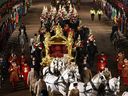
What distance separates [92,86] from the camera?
1900cm

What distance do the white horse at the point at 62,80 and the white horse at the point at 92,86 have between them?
804mm

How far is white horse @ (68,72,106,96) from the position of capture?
18.8 m

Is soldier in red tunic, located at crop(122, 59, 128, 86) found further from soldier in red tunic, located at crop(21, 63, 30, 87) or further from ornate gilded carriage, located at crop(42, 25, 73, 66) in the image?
soldier in red tunic, located at crop(21, 63, 30, 87)

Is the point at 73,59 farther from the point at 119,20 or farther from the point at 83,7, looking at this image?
the point at 83,7

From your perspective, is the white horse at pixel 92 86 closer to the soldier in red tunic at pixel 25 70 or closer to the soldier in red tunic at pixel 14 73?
the soldier in red tunic at pixel 14 73

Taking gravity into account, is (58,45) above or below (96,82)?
below

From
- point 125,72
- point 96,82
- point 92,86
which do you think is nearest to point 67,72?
point 92,86

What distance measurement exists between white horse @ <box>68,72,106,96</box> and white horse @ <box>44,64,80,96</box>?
804mm

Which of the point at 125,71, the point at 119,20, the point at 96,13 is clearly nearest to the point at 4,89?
the point at 125,71

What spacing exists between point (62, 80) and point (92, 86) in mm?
1849

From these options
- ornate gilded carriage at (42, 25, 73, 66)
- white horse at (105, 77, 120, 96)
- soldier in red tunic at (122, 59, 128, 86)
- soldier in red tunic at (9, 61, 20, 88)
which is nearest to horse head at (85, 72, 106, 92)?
white horse at (105, 77, 120, 96)

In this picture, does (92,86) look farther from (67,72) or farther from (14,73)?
(14,73)

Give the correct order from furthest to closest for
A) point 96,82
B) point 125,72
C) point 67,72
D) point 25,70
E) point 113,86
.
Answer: point 125,72 → point 25,70 → point 67,72 → point 96,82 → point 113,86

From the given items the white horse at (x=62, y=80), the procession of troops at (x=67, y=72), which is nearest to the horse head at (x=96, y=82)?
the procession of troops at (x=67, y=72)
